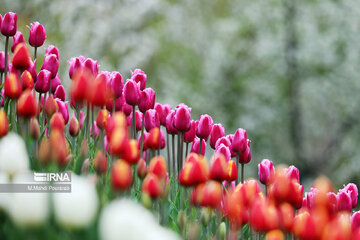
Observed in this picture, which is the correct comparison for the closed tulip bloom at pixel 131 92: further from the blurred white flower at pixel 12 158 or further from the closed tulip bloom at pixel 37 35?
the blurred white flower at pixel 12 158

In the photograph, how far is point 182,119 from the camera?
2596 mm

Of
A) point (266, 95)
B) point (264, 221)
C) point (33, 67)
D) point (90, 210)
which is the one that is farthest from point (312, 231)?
point (266, 95)

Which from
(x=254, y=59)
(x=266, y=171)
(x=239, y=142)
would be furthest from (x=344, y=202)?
(x=254, y=59)

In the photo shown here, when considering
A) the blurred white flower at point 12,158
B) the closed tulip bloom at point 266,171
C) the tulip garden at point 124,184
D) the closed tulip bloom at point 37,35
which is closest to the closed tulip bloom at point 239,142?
the tulip garden at point 124,184

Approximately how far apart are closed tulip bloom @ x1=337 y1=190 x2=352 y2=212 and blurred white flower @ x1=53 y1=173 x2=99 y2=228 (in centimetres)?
133

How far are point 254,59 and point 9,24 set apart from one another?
11.1m

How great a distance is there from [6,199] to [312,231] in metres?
0.82

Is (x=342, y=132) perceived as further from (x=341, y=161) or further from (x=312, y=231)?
(x=312, y=231)

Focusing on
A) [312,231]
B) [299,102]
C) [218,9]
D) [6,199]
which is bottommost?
[312,231]

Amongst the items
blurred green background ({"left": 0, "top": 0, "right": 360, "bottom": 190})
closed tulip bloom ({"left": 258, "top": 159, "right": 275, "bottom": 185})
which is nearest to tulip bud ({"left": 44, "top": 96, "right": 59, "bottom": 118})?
closed tulip bloom ({"left": 258, "top": 159, "right": 275, "bottom": 185})

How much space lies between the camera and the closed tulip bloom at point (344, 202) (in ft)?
7.95

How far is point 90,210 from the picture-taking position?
1408mm

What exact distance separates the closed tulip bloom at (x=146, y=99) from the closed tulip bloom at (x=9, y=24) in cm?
74

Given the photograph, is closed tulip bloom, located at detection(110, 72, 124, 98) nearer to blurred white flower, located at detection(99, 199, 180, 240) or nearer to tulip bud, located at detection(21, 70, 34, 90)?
tulip bud, located at detection(21, 70, 34, 90)
